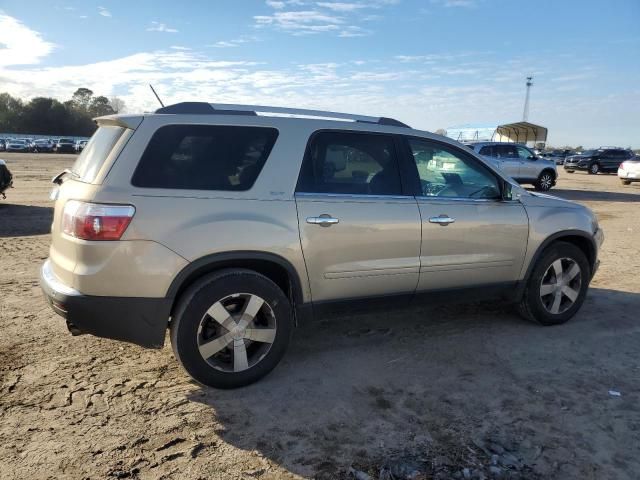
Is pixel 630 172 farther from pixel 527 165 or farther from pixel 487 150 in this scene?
pixel 487 150

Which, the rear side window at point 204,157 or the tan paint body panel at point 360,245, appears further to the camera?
the tan paint body panel at point 360,245

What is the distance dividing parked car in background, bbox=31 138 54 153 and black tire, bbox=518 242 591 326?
55360mm

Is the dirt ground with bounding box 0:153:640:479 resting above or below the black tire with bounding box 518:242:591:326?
below

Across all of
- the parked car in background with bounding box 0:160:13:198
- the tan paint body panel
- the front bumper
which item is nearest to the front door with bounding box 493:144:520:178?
the parked car in background with bounding box 0:160:13:198

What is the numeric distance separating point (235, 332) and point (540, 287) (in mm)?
2925

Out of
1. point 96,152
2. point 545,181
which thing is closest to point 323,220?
point 96,152

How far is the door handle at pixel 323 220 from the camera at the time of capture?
11.4 feet

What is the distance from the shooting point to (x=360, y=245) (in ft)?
12.1

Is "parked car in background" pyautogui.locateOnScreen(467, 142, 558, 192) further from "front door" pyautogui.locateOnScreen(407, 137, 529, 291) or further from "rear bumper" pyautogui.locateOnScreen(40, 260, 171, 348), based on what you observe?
"rear bumper" pyautogui.locateOnScreen(40, 260, 171, 348)

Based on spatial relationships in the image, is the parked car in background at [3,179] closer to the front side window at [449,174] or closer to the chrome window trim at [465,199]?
the front side window at [449,174]

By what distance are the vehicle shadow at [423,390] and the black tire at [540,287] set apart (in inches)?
4.1

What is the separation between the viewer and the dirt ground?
2.66 m

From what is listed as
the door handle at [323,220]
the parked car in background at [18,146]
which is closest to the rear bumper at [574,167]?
the door handle at [323,220]

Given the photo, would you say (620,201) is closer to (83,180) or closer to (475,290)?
(475,290)
